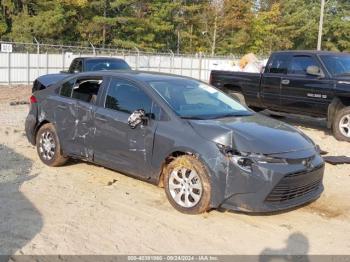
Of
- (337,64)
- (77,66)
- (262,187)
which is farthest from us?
(77,66)

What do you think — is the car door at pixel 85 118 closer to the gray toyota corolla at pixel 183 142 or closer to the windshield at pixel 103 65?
the gray toyota corolla at pixel 183 142

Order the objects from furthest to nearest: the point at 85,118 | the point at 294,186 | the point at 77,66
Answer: the point at 77,66 < the point at 85,118 < the point at 294,186

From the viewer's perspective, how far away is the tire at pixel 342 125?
10867mm

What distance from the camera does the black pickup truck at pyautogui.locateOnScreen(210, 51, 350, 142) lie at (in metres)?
11.0

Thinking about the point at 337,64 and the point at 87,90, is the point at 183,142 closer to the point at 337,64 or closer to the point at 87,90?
the point at 87,90

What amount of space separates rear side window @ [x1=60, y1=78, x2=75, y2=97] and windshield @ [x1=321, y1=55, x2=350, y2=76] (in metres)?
6.02

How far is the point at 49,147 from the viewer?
7.71 metres

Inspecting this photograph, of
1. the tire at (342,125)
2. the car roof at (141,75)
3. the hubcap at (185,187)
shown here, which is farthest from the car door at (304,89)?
the hubcap at (185,187)

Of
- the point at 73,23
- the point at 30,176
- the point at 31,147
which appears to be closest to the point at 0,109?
the point at 31,147

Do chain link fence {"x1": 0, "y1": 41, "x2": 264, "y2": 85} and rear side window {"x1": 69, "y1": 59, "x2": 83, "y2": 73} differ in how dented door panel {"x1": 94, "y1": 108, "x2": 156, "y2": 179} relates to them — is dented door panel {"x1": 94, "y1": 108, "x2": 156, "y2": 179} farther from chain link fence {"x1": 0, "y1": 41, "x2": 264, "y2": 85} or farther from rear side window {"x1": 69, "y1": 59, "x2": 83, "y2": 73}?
chain link fence {"x1": 0, "y1": 41, "x2": 264, "y2": 85}

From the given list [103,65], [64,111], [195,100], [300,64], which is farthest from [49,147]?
[103,65]

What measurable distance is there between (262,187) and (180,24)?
5034 centimetres

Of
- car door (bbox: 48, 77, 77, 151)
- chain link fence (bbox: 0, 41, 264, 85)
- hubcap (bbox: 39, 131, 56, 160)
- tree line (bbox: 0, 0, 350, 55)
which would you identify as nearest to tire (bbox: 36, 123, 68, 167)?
hubcap (bbox: 39, 131, 56, 160)

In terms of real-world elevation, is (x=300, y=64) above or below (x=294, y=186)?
above
